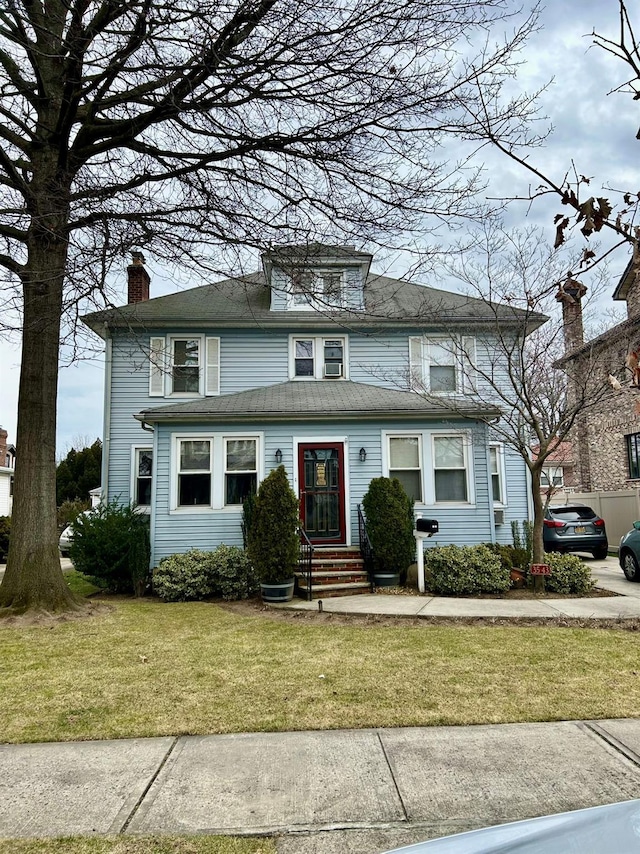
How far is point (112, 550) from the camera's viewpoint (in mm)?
11273

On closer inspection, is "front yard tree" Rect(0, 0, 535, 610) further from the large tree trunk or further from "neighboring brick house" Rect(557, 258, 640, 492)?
"neighboring brick house" Rect(557, 258, 640, 492)

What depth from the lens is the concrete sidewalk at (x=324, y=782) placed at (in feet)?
9.77

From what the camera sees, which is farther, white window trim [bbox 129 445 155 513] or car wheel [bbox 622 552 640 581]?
white window trim [bbox 129 445 155 513]

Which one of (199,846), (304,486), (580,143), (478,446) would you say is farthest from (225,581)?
(580,143)

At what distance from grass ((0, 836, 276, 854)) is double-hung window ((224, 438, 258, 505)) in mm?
9604

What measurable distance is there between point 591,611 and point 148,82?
9.76 m

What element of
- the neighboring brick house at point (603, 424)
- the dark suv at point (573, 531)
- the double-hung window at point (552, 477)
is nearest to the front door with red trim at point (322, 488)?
the double-hung window at point (552, 477)

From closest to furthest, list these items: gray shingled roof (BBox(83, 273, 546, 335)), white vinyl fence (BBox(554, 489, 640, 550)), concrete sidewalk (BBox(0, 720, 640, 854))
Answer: concrete sidewalk (BBox(0, 720, 640, 854)), gray shingled roof (BBox(83, 273, 546, 335)), white vinyl fence (BBox(554, 489, 640, 550))

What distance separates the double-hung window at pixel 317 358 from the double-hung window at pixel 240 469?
2866mm

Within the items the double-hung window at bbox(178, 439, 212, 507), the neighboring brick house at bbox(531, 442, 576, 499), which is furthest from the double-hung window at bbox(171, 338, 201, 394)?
the neighboring brick house at bbox(531, 442, 576, 499)

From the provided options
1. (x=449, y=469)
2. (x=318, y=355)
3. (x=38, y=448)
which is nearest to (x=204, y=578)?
(x=38, y=448)

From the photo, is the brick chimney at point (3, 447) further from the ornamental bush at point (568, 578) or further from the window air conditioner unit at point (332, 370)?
the ornamental bush at point (568, 578)

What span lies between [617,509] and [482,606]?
10454 mm

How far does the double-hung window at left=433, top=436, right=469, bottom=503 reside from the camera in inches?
494
